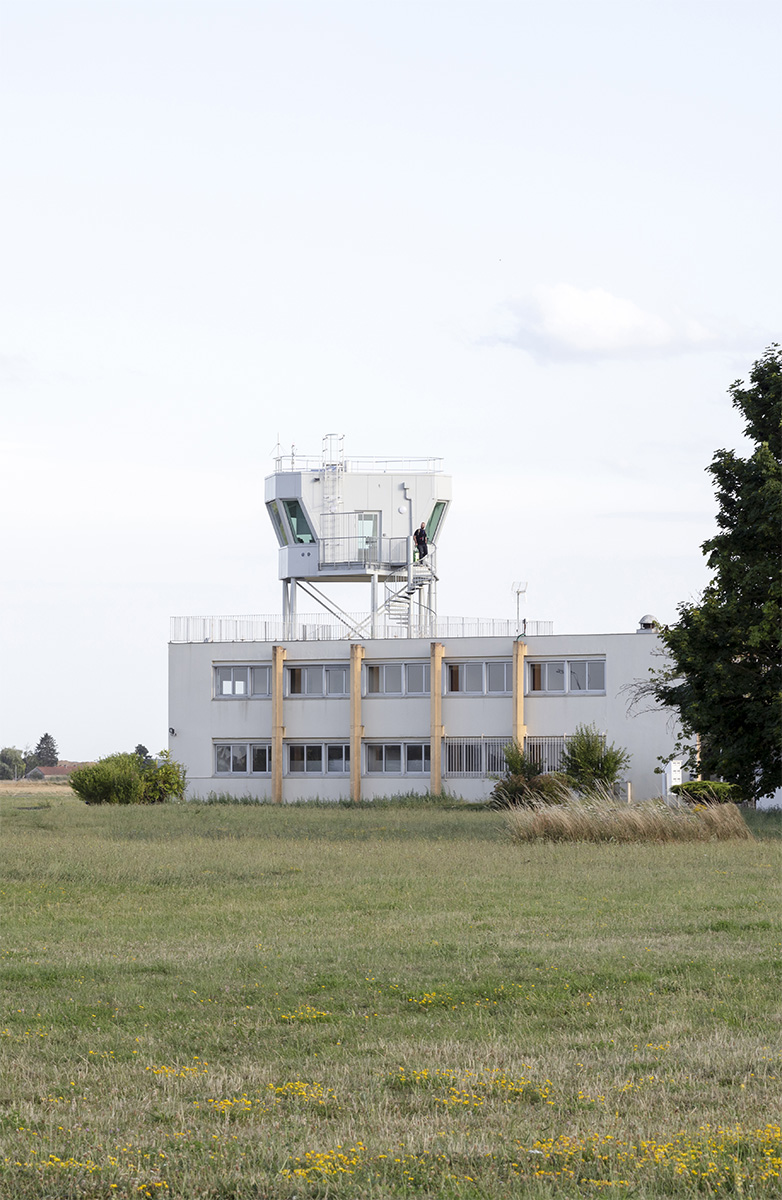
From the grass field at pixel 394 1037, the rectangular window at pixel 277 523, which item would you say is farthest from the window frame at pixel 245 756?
the grass field at pixel 394 1037

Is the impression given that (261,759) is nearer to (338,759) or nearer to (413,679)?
(338,759)

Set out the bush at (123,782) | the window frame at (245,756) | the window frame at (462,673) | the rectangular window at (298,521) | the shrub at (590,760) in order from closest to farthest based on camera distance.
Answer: the shrub at (590,760)
the bush at (123,782)
the window frame at (462,673)
the window frame at (245,756)
the rectangular window at (298,521)

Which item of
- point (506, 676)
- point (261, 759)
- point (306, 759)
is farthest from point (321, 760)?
point (506, 676)

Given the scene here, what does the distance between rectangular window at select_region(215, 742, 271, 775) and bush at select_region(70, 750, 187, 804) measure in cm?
368

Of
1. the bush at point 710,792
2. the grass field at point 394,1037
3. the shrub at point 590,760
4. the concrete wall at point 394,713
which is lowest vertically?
the grass field at point 394,1037

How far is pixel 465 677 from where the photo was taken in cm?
5653

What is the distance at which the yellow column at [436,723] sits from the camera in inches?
2197

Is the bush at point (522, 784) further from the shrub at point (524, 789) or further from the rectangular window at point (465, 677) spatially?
the rectangular window at point (465, 677)

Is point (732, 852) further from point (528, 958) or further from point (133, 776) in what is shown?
point (133, 776)

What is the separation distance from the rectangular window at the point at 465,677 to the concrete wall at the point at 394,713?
34 cm

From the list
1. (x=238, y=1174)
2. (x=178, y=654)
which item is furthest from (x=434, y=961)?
(x=178, y=654)

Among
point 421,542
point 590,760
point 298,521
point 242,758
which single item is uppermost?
point 298,521

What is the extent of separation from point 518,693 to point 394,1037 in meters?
45.2

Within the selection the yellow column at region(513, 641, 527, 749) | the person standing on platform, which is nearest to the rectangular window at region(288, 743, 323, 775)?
the yellow column at region(513, 641, 527, 749)
